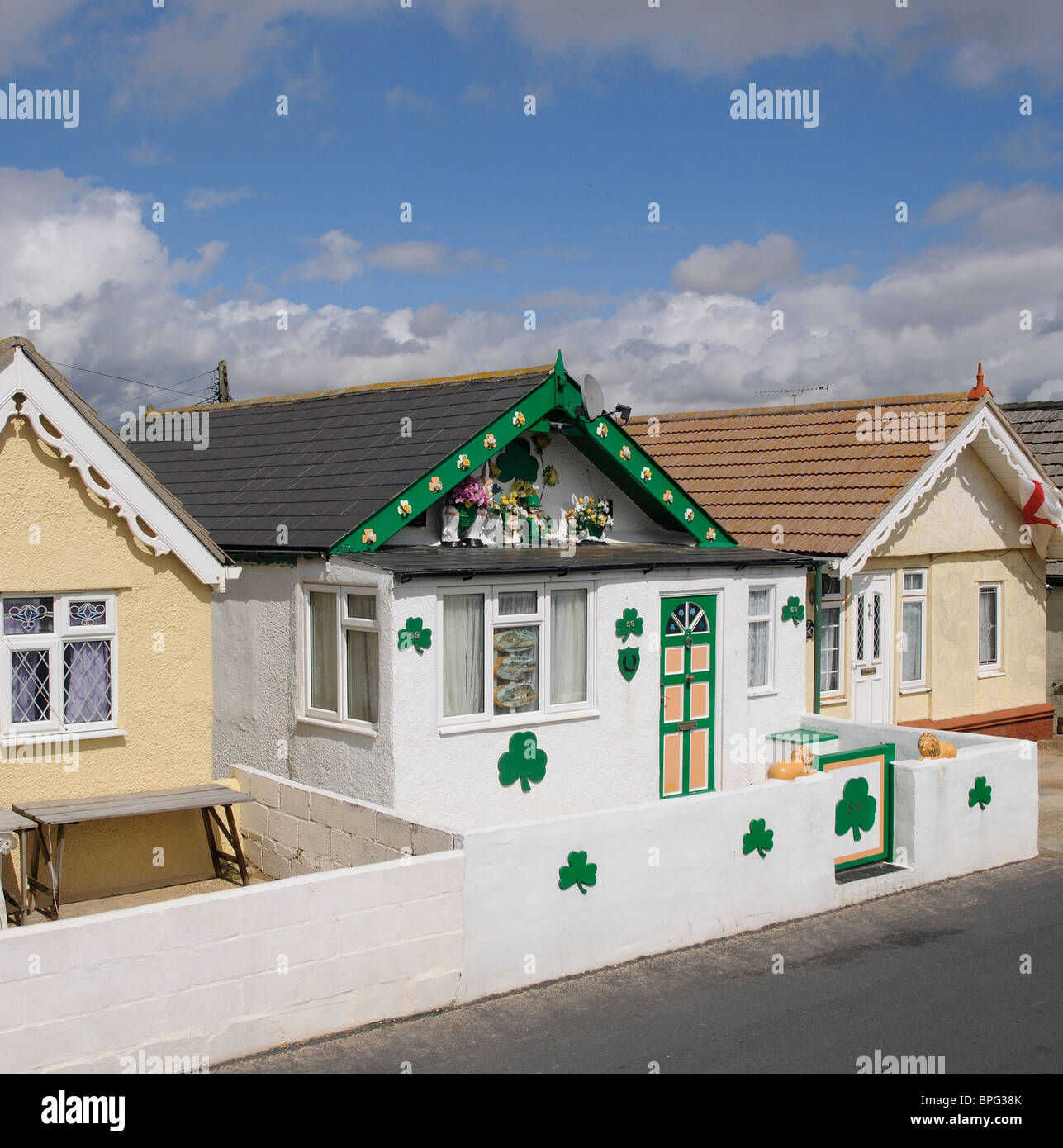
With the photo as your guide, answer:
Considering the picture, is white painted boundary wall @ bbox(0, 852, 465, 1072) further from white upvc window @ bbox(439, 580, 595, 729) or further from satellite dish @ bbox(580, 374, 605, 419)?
satellite dish @ bbox(580, 374, 605, 419)

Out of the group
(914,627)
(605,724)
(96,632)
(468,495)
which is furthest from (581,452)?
(914,627)

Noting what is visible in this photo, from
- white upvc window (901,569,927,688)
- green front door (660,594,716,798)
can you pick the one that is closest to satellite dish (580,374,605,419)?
green front door (660,594,716,798)

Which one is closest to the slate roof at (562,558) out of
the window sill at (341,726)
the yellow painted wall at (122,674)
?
the window sill at (341,726)

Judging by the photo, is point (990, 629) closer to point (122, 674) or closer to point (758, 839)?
point (758, 839)

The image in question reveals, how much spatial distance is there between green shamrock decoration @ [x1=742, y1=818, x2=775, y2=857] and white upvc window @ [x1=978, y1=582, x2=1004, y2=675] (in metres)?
10.1

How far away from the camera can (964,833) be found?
1191cm

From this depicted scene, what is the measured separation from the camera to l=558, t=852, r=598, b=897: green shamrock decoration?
8.77 meters

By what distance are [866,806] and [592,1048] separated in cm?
479

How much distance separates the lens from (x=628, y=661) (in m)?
12.6

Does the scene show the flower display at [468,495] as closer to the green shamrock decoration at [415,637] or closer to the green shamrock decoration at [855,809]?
the green shamrock decoration at [415,637]

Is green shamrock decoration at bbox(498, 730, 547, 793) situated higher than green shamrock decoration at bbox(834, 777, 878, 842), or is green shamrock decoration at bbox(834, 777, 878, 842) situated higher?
→ green shamrock decoration at bbox(498, 730, 547, 793)

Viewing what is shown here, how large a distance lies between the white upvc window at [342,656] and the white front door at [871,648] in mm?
7803

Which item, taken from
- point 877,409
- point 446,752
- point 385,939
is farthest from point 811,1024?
point 877,409
